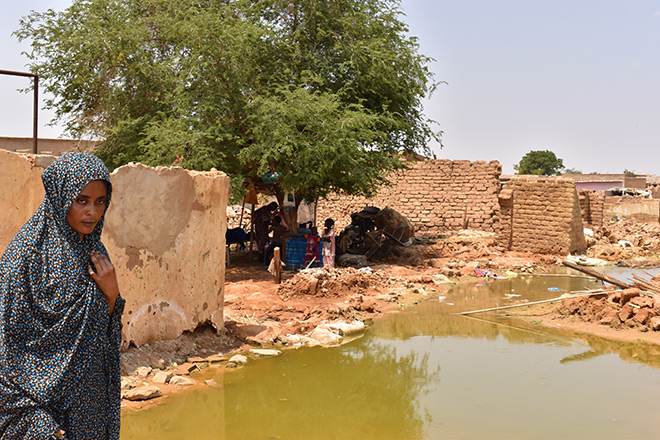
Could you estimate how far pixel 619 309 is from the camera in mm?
9016

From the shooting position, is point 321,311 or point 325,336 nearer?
point 325,336

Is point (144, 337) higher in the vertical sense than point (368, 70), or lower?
lower

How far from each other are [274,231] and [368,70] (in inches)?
170

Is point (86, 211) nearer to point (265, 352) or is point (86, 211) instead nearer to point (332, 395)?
point (332, 395)

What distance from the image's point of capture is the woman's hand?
2.50 m

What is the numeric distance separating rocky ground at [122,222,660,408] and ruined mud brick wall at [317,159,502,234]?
16.9ft

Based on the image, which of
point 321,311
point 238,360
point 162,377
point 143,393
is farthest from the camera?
point 321,311

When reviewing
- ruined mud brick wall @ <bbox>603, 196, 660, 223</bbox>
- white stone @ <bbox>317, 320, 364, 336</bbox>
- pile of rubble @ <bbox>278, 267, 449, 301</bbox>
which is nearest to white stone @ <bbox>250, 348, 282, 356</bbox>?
white stone @ <bbox>317, 320, 364, 336</bbox>

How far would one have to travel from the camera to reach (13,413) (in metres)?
2.34

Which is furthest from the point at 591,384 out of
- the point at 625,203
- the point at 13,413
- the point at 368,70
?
the point at 625,203

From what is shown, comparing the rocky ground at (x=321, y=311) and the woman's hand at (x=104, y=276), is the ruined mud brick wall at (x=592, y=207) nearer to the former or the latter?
the rocky ground at (x=321, y=311)

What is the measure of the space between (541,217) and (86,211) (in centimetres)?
1528

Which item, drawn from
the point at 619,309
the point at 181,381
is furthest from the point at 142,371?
→ the point at 619,309

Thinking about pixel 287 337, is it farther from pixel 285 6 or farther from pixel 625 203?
pixel 625 203
